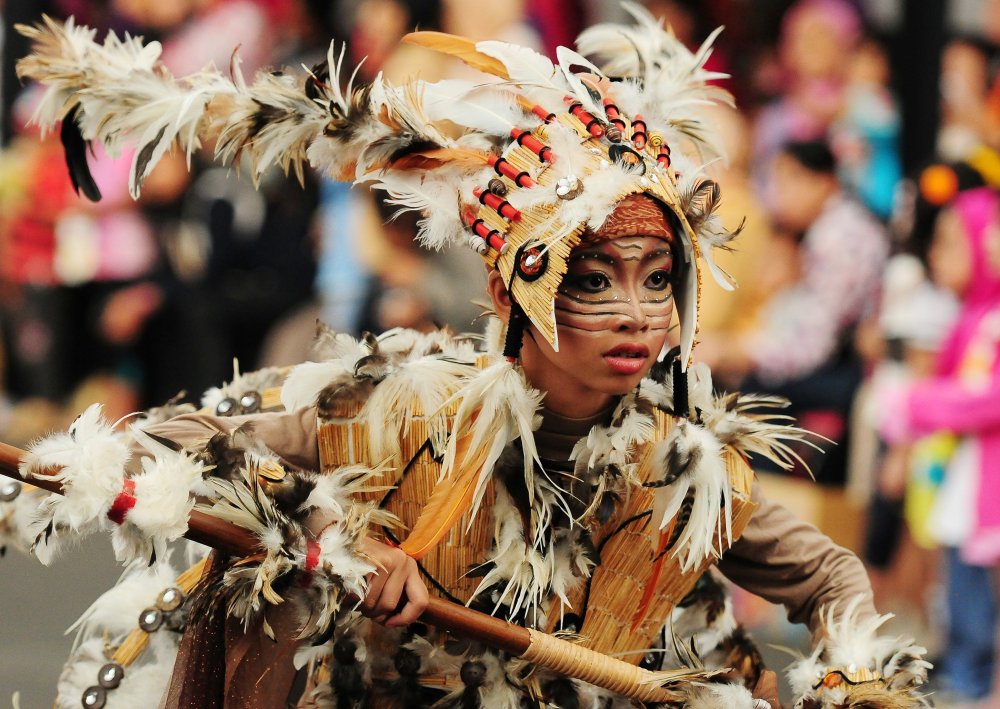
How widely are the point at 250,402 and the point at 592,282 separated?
903mm

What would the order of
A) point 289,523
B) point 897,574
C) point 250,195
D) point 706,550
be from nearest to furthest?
point 289,523 < point 706,550 < point 897,574 < point 250,195

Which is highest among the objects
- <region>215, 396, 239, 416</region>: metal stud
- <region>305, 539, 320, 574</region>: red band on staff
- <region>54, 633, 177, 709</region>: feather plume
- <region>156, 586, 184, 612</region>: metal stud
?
<region>215, 396, 239, 416</region>: metal stud

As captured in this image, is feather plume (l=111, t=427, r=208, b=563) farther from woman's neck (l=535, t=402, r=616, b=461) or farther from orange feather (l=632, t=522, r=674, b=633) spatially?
orange feather (l=632, t=522, r=674, b=633)

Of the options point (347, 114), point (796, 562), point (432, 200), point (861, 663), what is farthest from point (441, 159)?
point (861, 663)

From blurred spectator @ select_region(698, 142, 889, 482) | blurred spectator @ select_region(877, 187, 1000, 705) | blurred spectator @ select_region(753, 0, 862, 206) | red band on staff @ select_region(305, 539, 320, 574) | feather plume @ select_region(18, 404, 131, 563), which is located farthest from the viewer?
blurred spectator @ select_region(753, 0, 862, 206)

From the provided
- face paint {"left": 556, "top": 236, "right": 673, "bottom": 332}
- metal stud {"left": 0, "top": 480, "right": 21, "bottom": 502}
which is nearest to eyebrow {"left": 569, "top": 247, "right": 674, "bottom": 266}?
face paint {"left": 556, "top": 236, "right": 673, "bottom": 332}

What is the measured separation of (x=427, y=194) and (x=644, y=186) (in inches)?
15.9

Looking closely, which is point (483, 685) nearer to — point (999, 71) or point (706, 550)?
point (706, 550)

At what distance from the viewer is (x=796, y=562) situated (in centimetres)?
334

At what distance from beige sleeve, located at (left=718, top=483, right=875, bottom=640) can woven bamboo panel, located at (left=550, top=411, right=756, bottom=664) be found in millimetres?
100

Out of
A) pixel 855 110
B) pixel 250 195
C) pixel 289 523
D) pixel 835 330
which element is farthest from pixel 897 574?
pixel 289 523

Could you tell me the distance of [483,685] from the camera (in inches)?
123

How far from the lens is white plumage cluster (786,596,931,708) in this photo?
3084 mm

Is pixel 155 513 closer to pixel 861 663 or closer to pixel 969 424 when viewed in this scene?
pixel 861 663
